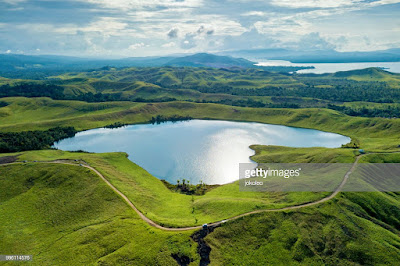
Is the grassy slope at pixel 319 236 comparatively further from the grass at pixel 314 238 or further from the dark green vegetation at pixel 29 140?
the dark green vegetation at pixel 29 140

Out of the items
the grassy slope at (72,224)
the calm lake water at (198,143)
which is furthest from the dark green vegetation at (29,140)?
the grassy slope at (72,224)

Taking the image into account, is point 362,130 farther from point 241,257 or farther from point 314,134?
point 241,257

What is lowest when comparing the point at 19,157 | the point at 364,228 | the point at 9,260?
the point at 9,260

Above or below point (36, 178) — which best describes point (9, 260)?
below

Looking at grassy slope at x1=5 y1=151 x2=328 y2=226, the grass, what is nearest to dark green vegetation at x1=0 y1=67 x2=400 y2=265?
the grass

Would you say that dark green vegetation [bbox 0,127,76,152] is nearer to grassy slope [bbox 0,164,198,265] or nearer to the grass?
grassy slope [bbox 0,164,198,265]

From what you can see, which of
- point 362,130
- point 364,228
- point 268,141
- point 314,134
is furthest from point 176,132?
point 364,228

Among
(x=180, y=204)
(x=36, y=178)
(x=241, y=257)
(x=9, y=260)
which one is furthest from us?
(x=36, y=178)
